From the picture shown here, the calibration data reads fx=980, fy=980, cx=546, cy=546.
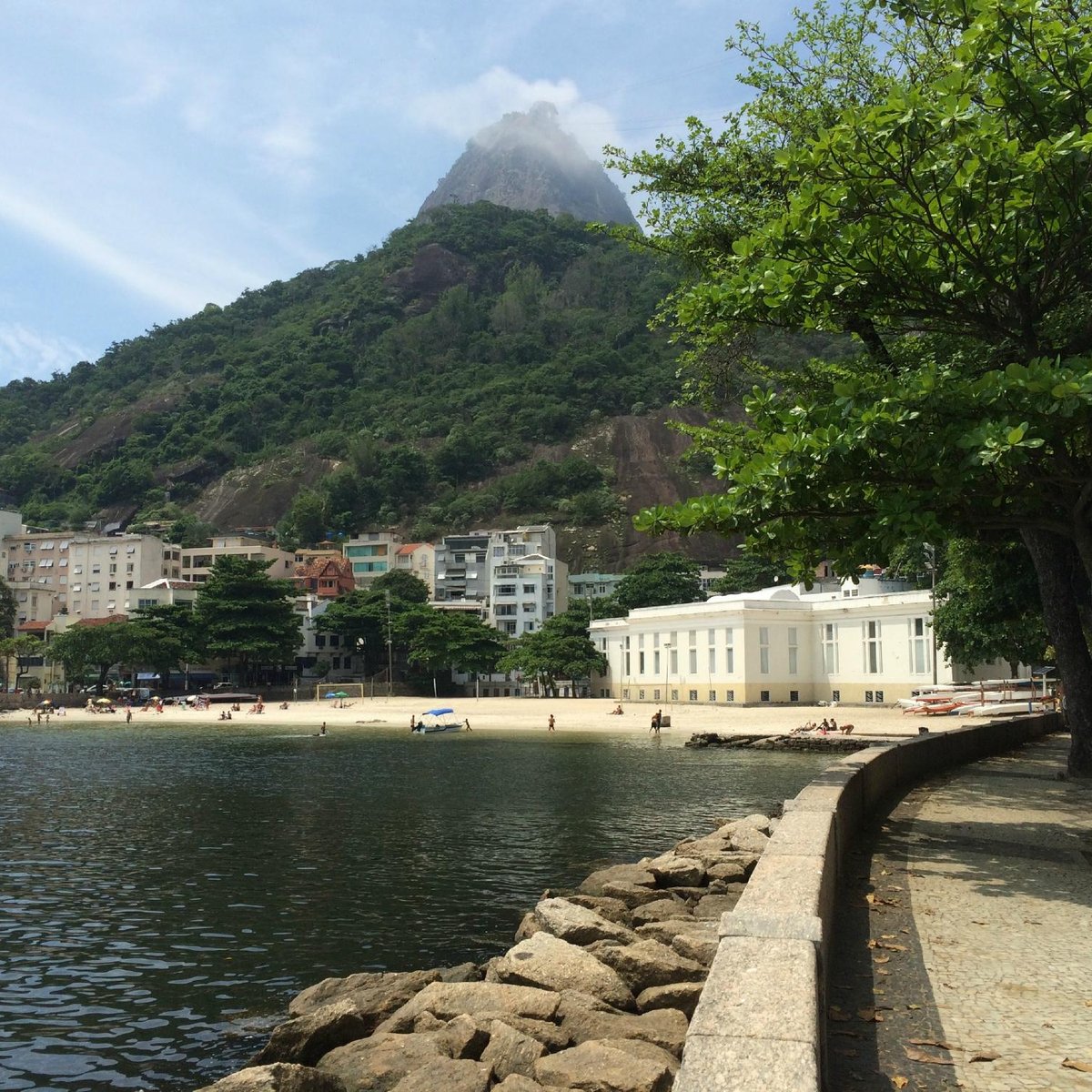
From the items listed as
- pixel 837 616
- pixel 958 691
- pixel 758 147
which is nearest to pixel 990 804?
pixel 758 147

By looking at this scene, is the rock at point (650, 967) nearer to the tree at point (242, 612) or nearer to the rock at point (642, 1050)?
the rock at point (642, 1050)

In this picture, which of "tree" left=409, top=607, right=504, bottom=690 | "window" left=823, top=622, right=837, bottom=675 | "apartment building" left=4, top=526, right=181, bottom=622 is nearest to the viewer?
"window" left=823, top=622, right=837, bottom=675

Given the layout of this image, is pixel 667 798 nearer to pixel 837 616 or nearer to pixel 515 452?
pixel 837 616

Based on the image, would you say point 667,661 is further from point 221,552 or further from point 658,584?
point 221,552

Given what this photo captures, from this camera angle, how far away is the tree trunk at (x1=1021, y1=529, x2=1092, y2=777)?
17281 mm

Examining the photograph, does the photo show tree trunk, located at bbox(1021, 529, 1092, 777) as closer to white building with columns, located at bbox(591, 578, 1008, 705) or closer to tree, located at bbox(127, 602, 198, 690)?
white building with columns, located at bbox(591, 578, 1008, 705)

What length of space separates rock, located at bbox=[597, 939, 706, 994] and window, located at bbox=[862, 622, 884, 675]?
7059 centimetres

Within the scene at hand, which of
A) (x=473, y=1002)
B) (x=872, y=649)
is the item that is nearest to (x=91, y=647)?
(x=872, y=649)

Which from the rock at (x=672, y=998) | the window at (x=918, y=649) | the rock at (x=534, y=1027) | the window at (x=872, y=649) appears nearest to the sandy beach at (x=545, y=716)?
the window at (x=918, y=649)

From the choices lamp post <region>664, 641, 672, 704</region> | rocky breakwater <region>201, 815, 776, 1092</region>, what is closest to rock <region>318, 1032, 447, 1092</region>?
rocky breakwater <region>201, 815, 776, 1092</region>

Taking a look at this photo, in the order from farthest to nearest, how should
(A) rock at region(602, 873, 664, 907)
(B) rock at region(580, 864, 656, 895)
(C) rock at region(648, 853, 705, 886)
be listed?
1. (B) rock at region(580, 864, 656, 895)
2. (C) rock at region(648, 853, 705, 886)
3. (A) rock at region(602, 873, 664, 907)

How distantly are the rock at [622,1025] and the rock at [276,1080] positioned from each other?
1.97 meters

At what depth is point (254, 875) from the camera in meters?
19.7

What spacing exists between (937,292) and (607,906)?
28.7ft
